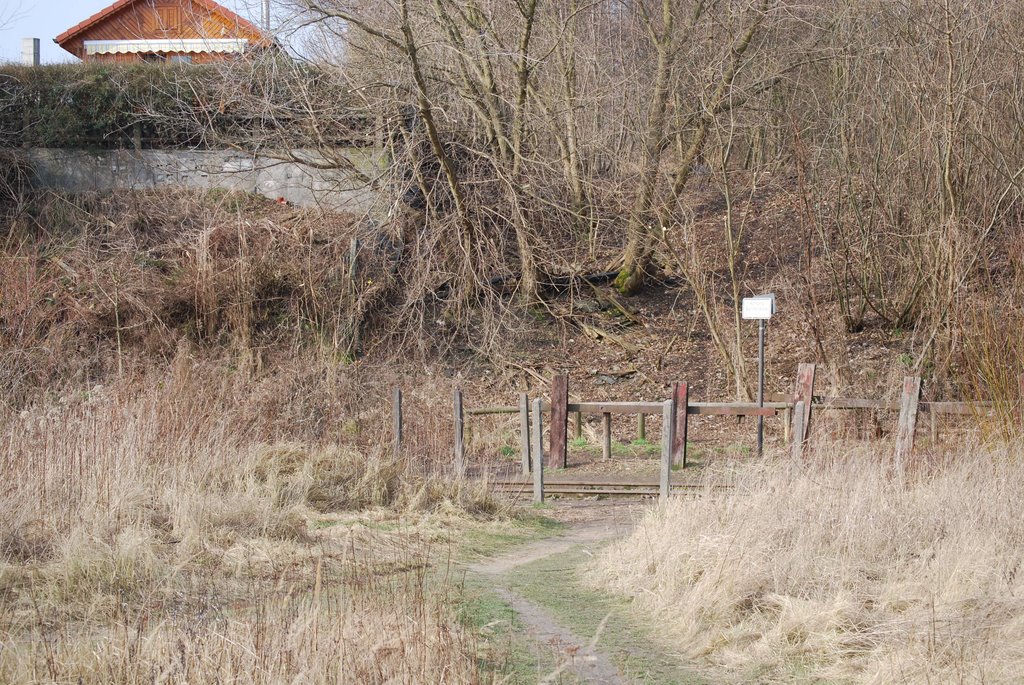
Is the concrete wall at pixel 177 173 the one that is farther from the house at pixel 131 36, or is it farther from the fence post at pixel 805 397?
the fence post at pixel 805 397

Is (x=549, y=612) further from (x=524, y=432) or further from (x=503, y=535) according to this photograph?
(x=524, y=432)

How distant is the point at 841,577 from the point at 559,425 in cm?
841

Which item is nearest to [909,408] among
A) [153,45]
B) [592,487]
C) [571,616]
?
[592,487]

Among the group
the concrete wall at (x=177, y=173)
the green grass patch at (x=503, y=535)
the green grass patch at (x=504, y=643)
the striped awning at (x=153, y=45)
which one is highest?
the striped awning at (x=153, y=45)

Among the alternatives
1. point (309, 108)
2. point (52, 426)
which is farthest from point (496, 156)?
point (52, 426)

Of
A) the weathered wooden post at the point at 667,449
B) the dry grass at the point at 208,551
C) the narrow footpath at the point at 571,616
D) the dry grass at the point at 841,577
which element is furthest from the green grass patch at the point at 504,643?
the weathered wooden post at the point at 667,449

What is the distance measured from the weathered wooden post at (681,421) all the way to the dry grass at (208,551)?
3.71m

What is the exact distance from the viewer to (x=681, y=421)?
1367 cm

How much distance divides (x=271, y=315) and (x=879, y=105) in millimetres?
11452

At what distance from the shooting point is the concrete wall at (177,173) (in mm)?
21516

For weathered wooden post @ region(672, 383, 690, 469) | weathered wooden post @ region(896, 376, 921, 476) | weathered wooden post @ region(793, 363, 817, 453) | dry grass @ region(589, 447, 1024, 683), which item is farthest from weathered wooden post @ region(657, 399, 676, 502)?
dry grass @ region(589, 447, 1024, 683)

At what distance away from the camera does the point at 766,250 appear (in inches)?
879

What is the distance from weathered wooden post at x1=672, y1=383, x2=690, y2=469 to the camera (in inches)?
520

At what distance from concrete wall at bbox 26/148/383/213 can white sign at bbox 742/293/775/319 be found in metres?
10.1
